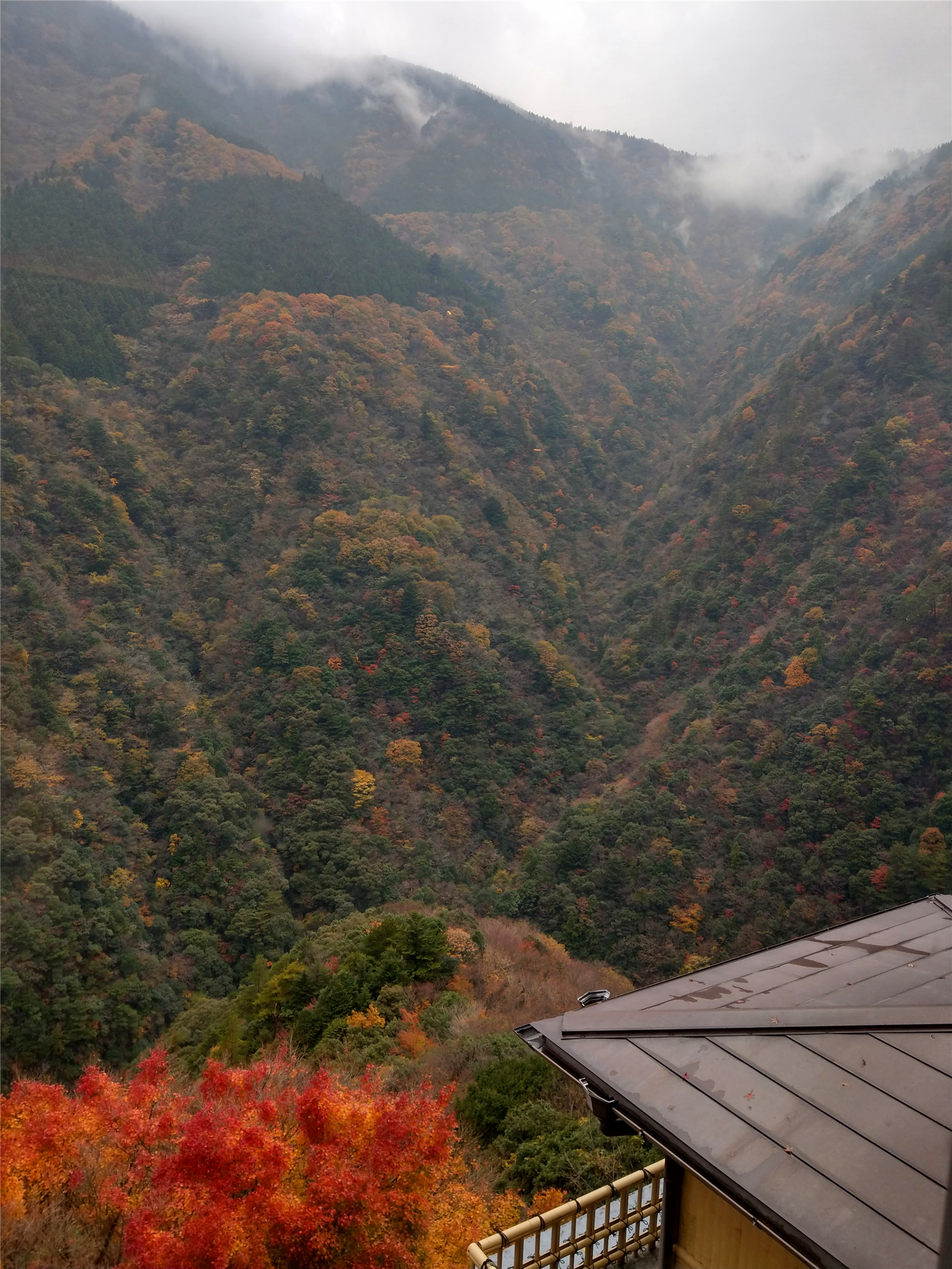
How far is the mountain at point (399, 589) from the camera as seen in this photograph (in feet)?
95.9

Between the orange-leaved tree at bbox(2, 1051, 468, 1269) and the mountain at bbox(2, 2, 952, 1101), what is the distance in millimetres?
9796

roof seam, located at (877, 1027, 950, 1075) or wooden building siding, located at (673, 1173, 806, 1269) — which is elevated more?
roof seam, located at (877, 1027, 950, 1075)

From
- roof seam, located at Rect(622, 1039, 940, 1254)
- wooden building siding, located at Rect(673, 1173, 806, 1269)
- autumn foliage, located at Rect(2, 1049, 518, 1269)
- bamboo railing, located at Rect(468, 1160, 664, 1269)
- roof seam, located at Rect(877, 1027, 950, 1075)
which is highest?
roof seam, located at Rect(877, 1027, 950, 1075)

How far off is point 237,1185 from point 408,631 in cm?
3657

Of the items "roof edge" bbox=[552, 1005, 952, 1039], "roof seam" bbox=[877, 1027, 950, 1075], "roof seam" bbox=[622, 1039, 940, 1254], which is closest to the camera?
"roof seam" bbox=[622, 1039, 940, 1254]

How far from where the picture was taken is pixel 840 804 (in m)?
30.7

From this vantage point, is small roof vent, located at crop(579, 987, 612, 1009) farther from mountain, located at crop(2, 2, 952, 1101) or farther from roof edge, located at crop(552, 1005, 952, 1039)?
mountain, located at crop(2, 2, 952, 1101)

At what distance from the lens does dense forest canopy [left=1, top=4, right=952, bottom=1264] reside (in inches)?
924

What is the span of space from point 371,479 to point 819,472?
99.9ft

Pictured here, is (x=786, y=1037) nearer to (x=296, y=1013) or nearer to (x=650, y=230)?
(x=296, y=1013)

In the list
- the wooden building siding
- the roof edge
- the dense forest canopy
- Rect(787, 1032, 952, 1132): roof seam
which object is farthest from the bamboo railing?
the dense forest canopy

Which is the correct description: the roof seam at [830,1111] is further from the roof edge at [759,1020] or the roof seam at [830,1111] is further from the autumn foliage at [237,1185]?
the autumn foliage at [237,1185]

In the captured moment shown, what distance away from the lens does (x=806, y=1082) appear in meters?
4.58

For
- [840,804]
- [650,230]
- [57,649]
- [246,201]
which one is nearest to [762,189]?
[650,230]
